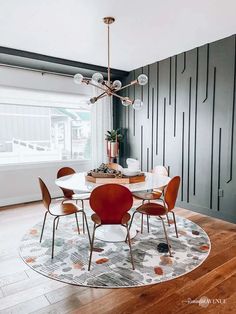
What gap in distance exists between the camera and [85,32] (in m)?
3.20

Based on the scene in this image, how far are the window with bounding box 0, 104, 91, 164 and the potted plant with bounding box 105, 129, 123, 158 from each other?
538mm

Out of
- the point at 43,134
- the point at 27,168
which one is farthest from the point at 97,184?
the point at 43,134

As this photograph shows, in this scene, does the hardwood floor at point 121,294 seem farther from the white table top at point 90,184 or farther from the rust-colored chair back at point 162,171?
the rust-colored chair back at point 162,171

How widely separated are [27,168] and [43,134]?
2.53 ft

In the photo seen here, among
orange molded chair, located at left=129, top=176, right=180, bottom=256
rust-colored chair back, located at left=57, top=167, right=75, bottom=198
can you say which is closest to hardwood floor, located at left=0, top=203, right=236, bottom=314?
orange molded chair, located at left=129, top=176, right=180, bottom=256

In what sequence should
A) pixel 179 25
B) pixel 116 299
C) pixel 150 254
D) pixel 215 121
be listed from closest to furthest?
pixel 116 299, pixel 150 254, pixel 179 25, pixel 215 121

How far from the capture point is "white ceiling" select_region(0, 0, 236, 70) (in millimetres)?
2564

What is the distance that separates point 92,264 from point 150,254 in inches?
24.0

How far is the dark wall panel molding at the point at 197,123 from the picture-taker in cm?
347

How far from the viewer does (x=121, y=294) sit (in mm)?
1947

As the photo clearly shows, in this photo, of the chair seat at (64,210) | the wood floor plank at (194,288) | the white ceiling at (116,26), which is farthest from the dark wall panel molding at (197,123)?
the chair seat at (64,210)

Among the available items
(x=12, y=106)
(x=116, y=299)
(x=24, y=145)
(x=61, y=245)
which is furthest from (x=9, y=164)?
(x=116, y=299)

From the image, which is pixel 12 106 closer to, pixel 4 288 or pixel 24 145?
pixel 24 145

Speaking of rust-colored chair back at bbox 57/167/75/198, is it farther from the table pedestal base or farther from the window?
the window
